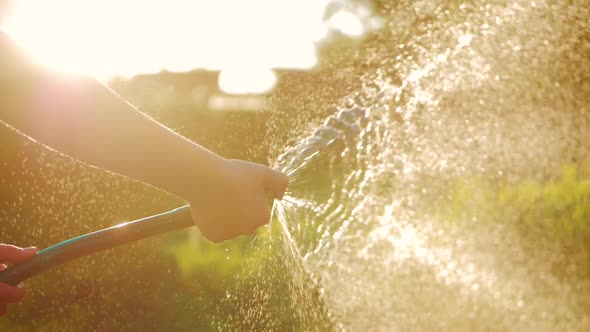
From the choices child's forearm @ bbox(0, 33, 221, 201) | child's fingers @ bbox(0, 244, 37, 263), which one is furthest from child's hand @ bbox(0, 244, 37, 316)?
child's forearm @ bbox(0, 33, 221, 201)

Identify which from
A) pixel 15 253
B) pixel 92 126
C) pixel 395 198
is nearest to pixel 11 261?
pixel 15 253

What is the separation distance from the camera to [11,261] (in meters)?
1.40

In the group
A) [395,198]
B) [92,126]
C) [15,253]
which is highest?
[92,126]

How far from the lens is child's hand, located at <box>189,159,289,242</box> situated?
1.23 m

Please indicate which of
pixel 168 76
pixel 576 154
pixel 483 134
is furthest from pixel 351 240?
pixel 168 76

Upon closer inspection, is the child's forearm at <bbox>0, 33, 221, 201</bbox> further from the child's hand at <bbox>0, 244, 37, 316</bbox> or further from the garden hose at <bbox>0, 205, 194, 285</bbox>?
the child's hand at <bbox>0, 244, 37, 316</bbox>

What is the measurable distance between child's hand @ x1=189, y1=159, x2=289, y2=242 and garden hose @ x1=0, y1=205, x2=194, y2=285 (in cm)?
8

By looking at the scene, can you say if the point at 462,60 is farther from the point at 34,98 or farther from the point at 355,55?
the point at 34,98

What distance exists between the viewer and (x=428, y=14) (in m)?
3.54

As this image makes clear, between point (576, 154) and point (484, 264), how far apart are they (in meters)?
1.02

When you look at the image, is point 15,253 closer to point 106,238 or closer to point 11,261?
point 11,261

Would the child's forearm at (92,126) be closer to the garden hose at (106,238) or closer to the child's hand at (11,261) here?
the garden hose at (106,238)

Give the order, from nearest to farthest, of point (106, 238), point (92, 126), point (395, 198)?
point (92, 126) < point (106, 238) < point (395, 198)

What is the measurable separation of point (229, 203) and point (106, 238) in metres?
0.26
